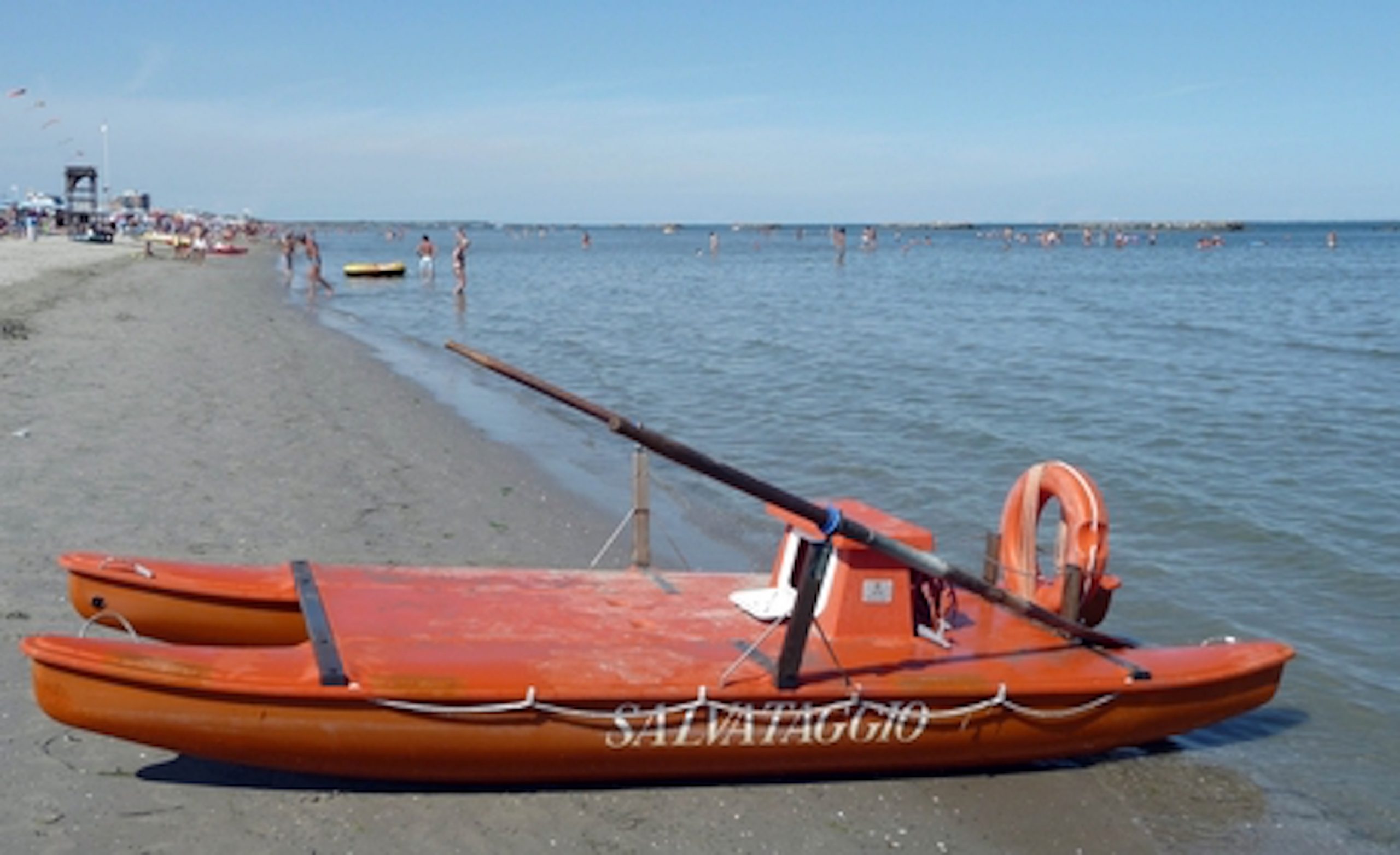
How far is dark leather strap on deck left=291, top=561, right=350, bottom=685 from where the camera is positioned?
5668 mm

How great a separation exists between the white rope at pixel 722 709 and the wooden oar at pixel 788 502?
566 mm

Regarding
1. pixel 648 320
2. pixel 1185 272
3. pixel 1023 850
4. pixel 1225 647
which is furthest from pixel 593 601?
pixel 1185 272

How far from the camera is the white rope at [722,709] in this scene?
5.70 m

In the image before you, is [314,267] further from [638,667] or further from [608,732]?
[608,732]

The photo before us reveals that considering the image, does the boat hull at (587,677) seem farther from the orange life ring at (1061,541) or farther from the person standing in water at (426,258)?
the person standing in water at (426,258)

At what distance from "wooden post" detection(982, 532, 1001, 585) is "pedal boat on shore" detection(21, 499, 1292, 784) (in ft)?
1.45

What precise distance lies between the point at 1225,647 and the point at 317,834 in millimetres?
5023

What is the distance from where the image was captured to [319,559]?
9.40m

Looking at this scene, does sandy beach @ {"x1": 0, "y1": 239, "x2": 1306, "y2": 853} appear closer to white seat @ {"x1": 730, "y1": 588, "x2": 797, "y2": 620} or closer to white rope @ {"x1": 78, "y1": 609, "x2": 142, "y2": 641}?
white rope @ {"x1": 78, "y1": 609, "x2": 142, "y2": 641}

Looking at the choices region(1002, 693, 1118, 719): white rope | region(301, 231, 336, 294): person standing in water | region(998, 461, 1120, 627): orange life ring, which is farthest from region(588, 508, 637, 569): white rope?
region(301, 231, 336, 294): person standing in water

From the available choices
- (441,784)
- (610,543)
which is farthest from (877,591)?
(610,543)

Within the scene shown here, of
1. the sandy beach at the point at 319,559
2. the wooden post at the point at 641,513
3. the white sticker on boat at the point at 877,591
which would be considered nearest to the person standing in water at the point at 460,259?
the sandy beach at the point at 319,559

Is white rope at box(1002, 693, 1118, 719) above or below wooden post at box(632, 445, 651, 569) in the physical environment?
below

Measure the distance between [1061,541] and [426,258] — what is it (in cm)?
4618
